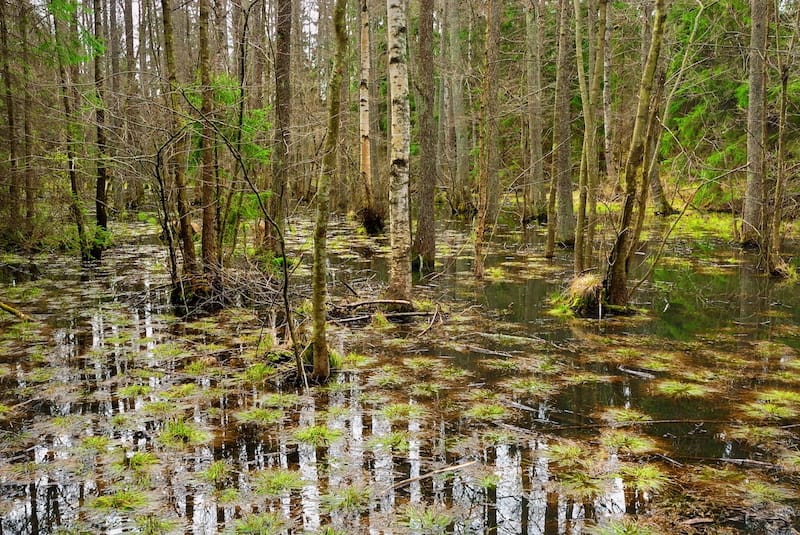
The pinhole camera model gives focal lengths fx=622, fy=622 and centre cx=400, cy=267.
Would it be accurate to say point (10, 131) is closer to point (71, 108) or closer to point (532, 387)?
point (71, 108)

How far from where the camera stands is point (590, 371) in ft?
20.5

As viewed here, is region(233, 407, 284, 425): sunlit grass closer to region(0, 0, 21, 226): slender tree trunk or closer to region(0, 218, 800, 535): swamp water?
region(0, 218, 800, 535): swamp water

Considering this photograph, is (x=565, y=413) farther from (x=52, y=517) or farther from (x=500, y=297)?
(x=500, y=297)

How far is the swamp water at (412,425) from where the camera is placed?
11.9 feet

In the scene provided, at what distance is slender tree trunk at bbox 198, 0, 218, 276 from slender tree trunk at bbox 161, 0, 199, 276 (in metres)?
0.23

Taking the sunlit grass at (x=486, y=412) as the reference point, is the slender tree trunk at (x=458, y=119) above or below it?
above

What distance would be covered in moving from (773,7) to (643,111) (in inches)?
275

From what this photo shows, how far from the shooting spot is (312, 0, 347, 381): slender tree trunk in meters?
4.95

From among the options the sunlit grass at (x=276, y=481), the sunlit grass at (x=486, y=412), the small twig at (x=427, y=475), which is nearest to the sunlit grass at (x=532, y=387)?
the sunlit grass at (x=486, y=412)

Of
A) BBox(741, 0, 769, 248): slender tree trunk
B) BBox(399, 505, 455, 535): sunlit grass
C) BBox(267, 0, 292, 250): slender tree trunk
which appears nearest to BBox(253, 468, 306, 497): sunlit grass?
BBox(399, 505, 455, 535): sunlit grass

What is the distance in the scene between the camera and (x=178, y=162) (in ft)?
28.9

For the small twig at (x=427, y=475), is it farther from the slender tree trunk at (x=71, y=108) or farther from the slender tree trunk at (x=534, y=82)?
the slender tree trunk at (x=534, y=82)

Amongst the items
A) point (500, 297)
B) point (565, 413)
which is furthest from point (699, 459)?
point (500, 297)

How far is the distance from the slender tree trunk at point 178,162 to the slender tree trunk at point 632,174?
19.1 ft
